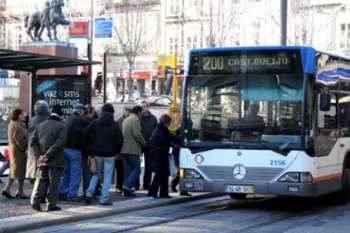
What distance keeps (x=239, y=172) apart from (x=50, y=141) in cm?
325

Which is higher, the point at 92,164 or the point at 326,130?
the point at 326,130

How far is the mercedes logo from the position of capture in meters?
11.8

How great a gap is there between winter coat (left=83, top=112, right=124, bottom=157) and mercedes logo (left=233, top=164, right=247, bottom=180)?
6.74ft

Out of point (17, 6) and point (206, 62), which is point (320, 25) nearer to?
point (17, 6)

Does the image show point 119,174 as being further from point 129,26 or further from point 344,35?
point 344,35

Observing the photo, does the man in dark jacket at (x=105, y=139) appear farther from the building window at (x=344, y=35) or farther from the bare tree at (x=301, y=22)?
the building window at (x=344, y=35)

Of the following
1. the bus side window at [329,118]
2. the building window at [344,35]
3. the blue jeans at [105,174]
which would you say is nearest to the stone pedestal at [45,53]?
the blue jeans at [105,174]

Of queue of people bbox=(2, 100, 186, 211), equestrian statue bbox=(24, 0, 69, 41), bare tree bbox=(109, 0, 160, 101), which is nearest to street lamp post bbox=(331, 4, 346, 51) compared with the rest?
bare tree bbox=(109, 0, 160, 101)

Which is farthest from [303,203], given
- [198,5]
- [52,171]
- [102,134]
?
[198,5]

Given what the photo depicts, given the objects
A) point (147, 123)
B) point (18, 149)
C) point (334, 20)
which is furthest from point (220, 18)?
point (18, 149)

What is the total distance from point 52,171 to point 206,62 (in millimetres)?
3378

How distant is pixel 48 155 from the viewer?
1103 cm

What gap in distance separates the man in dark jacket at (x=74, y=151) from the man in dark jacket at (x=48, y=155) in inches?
42.0

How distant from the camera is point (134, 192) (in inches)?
551
